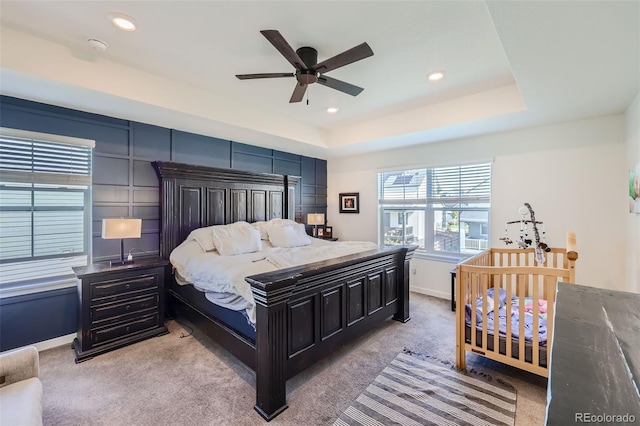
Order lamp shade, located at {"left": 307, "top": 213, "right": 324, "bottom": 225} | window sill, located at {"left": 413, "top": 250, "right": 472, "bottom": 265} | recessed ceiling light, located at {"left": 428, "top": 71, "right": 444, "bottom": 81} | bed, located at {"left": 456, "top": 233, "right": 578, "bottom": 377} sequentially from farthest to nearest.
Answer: lamp shade, located at {"left": 307, "top": 213, "right": 324, "bottom": 225}
window sill, located at {"left": 413, "top": 250, "right": 472, "bottom": 265}
recessed ceiling light, located at {"left": 428, "top": 71, "right": 444, "bottom": 81}
bed, located at {"left": 456, "top": 233, "right": 578, "bottom": 377}

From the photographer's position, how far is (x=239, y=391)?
2188mm

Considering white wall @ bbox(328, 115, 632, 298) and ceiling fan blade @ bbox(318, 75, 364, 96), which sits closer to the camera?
ceiling fan blade @ bbox(318, 75, 364, 96)

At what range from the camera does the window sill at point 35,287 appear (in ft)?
8.76

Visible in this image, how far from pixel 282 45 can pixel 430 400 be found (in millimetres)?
2780

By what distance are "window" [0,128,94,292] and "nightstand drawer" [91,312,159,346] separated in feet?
2.50

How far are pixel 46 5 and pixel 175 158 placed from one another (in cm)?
201

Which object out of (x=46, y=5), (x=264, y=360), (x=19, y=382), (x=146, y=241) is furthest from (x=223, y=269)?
(x=46, y=5)

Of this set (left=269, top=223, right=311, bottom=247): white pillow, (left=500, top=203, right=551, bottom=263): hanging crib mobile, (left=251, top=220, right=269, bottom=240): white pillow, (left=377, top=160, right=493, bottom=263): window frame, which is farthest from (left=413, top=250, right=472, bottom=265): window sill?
(left=251, top=220, right=269, bottom=240): white pillow

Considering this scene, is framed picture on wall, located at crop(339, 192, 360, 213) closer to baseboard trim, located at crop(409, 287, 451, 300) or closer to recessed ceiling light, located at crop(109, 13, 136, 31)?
baseboard trim, located at crop(409, 287, 451, 300)

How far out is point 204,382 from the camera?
7.53 ft

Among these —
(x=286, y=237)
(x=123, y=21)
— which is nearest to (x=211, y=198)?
(x=286, y=237)

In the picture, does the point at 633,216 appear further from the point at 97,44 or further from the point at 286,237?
the point at 97,44

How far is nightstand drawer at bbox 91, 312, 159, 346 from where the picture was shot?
8.99ft

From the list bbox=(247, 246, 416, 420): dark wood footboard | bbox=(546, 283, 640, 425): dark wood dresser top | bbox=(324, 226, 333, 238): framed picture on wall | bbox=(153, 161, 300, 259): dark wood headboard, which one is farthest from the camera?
bbox=(324, 226, 333, 238): framed picture on wall
